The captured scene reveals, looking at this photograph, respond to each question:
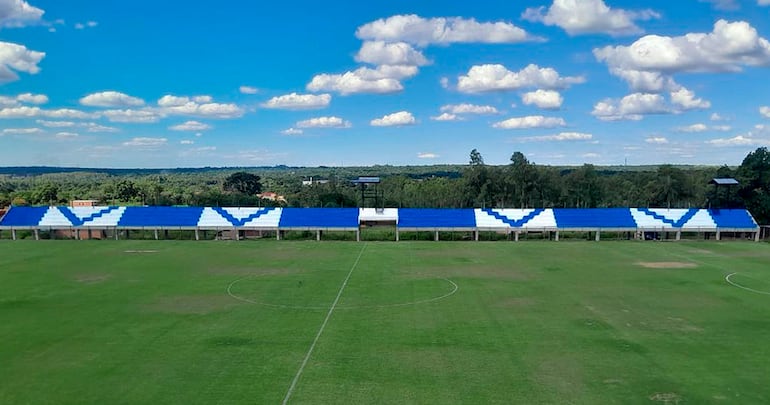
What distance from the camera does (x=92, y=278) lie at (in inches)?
1231

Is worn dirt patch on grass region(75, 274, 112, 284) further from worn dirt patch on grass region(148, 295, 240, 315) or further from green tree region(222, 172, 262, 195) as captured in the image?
green tree region(222, 172, 262, 195)

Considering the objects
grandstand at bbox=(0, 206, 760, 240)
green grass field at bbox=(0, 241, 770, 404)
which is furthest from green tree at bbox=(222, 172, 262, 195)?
green grass field at bbox=(0, 241, 770, 404)

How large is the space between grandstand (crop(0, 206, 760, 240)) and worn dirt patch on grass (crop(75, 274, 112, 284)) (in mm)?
17576

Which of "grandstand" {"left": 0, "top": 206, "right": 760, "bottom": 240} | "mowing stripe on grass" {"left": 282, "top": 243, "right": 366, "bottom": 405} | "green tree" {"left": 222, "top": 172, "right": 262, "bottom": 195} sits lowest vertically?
"mowing stripe on grass" {"left": 282, "top": 243, "right": 366, "bottom": 405}

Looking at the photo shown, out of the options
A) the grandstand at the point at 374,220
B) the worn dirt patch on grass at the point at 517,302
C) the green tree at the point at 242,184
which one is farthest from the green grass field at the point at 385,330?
the green tree at the point at 242,184

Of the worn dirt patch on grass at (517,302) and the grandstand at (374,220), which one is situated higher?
the grandstand at (374,220)

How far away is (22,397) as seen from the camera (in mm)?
14883

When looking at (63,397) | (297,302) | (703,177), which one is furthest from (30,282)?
(703,177)

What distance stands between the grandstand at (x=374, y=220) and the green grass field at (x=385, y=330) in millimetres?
11766

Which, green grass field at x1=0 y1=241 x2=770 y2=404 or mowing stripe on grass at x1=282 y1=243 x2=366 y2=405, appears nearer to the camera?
mowing stripe on grass at x1=282 y1=243 x2=366 y2=405

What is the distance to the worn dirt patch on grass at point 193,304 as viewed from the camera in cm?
2403

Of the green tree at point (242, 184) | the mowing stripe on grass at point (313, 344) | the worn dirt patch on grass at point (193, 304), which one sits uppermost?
the green tree at point (242, 184)

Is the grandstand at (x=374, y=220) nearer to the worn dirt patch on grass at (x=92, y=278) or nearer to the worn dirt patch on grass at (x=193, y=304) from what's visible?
the worn dirt patch on grass at (x=92, y=278)

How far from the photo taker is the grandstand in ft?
162
